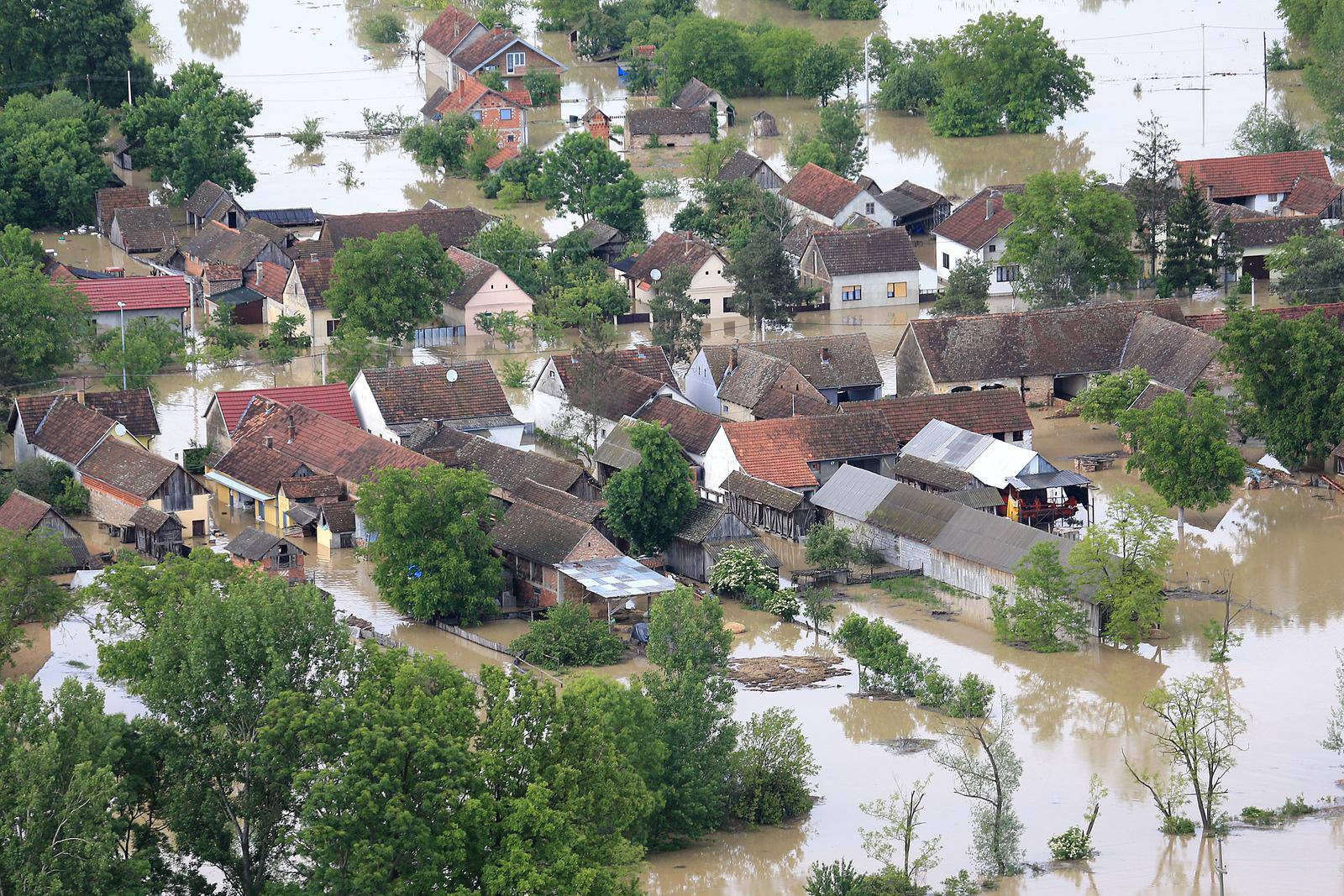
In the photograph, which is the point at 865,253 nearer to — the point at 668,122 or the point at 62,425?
the point at 668,122

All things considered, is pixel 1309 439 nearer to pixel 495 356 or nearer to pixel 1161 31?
pixel 495 356

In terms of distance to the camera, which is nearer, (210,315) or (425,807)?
(425,807)

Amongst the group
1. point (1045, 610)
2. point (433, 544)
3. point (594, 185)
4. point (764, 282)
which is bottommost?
point (1045, 610)

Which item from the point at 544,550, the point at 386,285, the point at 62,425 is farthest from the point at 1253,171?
the point at 62,425

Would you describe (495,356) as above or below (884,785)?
above

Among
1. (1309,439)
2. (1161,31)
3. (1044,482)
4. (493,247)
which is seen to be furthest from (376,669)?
(1161,31)

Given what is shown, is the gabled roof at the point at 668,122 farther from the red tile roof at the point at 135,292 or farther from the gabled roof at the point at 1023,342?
the gabled roof at the point at 1023,342
